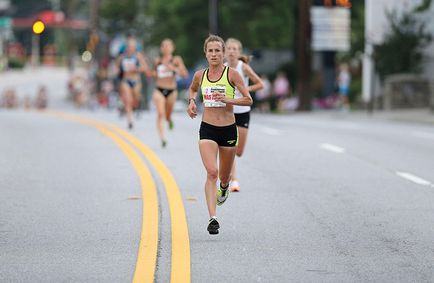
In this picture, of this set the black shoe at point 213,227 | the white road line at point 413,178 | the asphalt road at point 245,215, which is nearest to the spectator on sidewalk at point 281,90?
the asphalt road at point 245,215

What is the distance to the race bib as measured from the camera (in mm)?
10625

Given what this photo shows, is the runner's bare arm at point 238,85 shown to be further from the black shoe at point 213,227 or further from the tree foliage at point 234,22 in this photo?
the tree foliage at point 234,22

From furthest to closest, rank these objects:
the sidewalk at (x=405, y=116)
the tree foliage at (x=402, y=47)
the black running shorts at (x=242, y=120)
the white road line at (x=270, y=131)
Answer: the tree foliage at (x=402, y=47) < the sidewalk at (x=405, y=116) < the white road line at (x=270, y=131) < the black running shorts at (x=242, y=120)

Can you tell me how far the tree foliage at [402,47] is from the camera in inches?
1793

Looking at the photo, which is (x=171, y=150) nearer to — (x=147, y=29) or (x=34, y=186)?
(x=34, y=186)

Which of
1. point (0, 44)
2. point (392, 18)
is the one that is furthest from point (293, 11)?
point (0, 44)

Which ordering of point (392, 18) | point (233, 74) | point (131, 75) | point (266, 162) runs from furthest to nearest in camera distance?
point (392, 18), point (131, 75), point (266, 162), point (233, 74)

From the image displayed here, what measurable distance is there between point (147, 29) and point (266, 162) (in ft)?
156

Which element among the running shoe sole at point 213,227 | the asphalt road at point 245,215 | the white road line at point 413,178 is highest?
the running shoe sole at point 213,227

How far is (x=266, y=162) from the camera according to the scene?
18.3 metres

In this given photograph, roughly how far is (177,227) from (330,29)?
3997 centimetres

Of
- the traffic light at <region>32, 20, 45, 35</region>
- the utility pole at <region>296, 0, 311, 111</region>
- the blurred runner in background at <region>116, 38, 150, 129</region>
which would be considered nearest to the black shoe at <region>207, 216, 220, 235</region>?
the blurred runner in background at <region>116, 38, 150, 129</region>

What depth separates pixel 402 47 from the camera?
150 feet

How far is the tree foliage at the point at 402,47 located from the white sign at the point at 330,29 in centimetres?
395
